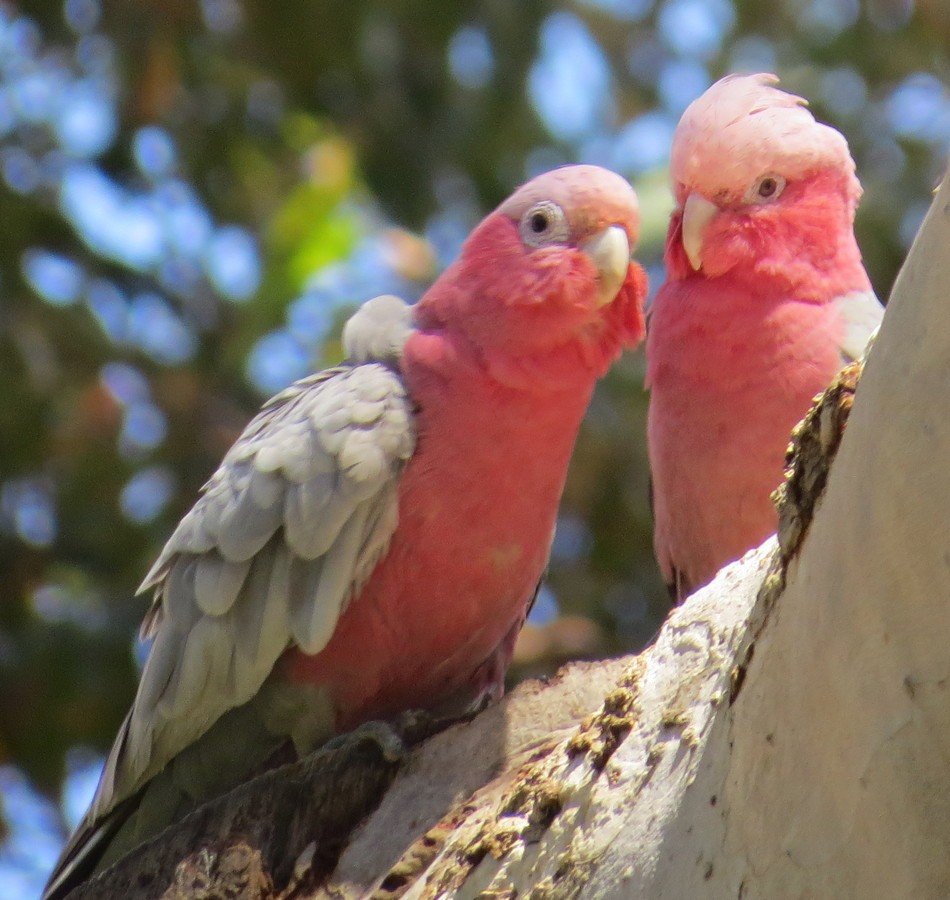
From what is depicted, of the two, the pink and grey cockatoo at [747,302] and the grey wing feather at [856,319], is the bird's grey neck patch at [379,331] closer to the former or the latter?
the pink and grey cockatoo at [747,302]

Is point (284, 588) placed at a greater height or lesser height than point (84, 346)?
lesser

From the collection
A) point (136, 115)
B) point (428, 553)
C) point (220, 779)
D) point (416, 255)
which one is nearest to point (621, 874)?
point (428, 553)

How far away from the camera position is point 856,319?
3.94m

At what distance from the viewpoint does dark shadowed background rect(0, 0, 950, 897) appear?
7207 mm

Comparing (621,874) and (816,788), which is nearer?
(816,788)

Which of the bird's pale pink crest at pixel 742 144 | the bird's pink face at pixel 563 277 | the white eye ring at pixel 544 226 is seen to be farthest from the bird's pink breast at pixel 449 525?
the bird's pale pink crest at pixel 742 144

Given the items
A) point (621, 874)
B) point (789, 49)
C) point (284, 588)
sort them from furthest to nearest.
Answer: point (789, 49), point (284, 588), point (621, 874)

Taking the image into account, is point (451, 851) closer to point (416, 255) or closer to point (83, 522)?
point (83, 522)

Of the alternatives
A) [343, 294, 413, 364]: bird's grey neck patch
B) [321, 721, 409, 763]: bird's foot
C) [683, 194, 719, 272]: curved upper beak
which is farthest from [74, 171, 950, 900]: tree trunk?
[343, 294, 413, 364]: bird's grey neck patch

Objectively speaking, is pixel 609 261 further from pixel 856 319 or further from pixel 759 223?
pixel 856 319

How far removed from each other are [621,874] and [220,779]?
1.72m

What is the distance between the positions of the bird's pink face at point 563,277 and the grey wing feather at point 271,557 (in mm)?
354

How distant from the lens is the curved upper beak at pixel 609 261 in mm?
3814

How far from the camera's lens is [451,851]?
301 centimetres
